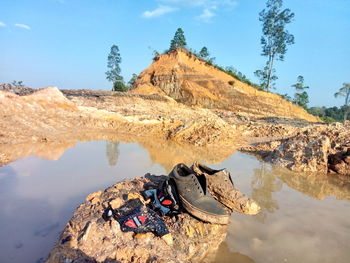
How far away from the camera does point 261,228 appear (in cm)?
227

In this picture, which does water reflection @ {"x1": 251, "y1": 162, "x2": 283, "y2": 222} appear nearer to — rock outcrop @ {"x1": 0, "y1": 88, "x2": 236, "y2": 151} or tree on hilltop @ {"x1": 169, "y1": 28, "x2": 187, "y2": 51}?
rock outcrop @ {"x1": 0, "y1": 88, "x2": 236, "y2": 151}

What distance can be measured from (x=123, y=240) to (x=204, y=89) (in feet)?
58.9

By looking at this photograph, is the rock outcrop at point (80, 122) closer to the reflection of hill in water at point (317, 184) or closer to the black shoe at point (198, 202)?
the reflection of hill in water at point (317, 184)

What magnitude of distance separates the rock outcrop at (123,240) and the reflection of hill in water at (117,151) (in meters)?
2.20

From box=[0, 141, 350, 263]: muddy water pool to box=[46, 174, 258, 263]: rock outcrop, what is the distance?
0.60 ft

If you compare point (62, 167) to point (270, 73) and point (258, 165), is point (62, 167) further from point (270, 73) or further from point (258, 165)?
point (270, 73)

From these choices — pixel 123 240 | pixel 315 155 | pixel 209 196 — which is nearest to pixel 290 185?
pixel 315 155

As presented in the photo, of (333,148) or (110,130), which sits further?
(110,130)

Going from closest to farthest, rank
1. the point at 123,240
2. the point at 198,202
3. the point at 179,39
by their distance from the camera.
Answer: the point at 123,240 < the point at 198,202 < the point at 179,39

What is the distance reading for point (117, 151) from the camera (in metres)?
5.38

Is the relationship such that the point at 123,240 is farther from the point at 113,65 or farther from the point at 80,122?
the point at 113,65

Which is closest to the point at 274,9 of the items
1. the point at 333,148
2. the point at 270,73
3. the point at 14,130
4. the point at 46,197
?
the point at 270,73

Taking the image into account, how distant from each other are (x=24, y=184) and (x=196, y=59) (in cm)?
2039

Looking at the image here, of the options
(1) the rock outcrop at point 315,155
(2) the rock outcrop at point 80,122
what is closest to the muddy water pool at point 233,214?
(1) the rock outcrop at point 315,155
